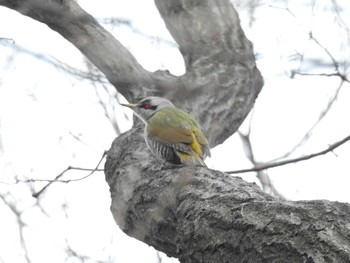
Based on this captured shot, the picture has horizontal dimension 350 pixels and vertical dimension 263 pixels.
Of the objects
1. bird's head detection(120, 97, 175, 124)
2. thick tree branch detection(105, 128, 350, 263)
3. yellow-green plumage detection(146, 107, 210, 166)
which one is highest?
bird's head detection(120, 97, 175, 124)

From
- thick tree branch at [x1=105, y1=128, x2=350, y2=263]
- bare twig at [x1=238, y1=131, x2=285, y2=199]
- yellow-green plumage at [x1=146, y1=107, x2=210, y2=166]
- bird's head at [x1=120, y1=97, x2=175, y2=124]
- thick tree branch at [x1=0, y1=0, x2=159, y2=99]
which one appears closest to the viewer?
thick tree branch at [x1=105, y1=128, x2=350, y2=263]

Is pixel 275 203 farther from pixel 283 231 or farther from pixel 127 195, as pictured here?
pixel 127 195

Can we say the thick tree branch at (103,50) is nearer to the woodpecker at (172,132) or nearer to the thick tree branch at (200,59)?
the thick tree branch at (200,59)

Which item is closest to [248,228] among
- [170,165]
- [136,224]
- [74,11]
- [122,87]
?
[136,224]

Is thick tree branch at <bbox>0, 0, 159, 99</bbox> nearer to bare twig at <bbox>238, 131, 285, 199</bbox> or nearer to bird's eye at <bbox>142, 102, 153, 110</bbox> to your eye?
bird's eye at <bbox>142, 102, 153, 110</bbox>

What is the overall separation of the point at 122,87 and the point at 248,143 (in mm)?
2527

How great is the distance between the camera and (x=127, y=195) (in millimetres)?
3494

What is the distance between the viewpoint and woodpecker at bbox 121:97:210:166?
4.50 m

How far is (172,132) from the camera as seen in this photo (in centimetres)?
481

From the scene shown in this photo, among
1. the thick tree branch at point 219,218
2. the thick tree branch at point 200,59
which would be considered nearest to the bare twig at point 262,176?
the thick tree branch at point 200,59

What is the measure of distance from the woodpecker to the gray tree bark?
8 centimetres

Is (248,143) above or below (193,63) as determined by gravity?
above

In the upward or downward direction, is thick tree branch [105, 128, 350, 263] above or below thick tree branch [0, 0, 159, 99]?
below

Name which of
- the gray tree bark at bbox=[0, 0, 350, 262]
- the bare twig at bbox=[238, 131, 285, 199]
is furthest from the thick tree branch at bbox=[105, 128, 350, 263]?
the bare twig at bbox=[238, 131, 285, 199]
